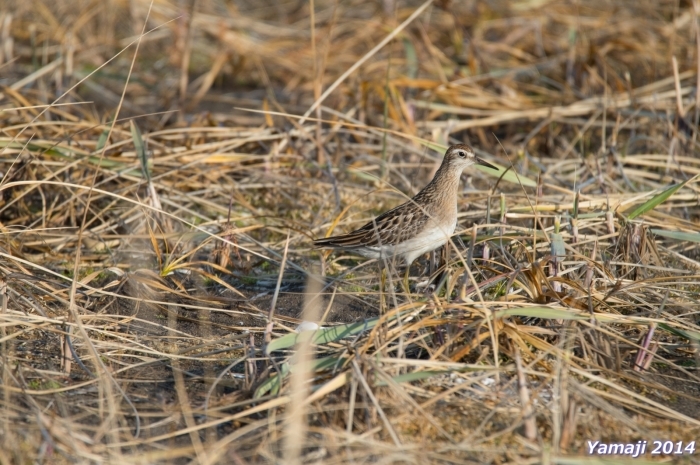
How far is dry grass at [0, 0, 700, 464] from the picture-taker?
12.9 ft

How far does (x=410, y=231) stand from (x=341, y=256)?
877 mm

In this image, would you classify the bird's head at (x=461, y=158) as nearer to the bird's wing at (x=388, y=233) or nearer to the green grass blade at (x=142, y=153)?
the bird's wing at (x=388, y=233)

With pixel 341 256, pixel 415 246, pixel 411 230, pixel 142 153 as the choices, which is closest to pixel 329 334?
pixel 415 246

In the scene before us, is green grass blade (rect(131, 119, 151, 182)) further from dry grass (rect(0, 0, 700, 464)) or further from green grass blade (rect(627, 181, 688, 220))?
green grass blade (rect(627, 181, 688, 220))

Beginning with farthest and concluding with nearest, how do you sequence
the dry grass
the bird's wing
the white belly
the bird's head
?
1. the bird's head
2. the bird's wing
3. the white belly
4. the dry grass

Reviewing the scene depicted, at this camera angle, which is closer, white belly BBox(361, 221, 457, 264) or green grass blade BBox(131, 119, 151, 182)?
white belly BBox(361, 221, 457, 264)

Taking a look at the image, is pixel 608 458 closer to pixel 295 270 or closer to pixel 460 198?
pixel 295 270

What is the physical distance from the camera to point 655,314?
4898mm

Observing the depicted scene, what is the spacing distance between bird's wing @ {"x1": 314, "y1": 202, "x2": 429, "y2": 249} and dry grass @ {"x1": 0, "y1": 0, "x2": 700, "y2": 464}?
0.27 meters

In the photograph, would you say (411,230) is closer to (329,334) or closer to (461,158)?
(461,158)

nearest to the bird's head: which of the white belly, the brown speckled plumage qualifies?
the brown speckled plumage

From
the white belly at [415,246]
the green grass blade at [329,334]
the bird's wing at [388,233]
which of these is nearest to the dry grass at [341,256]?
the green grass blade at [329,334]

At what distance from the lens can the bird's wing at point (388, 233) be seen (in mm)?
5805

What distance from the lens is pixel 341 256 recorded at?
21.4 ft
